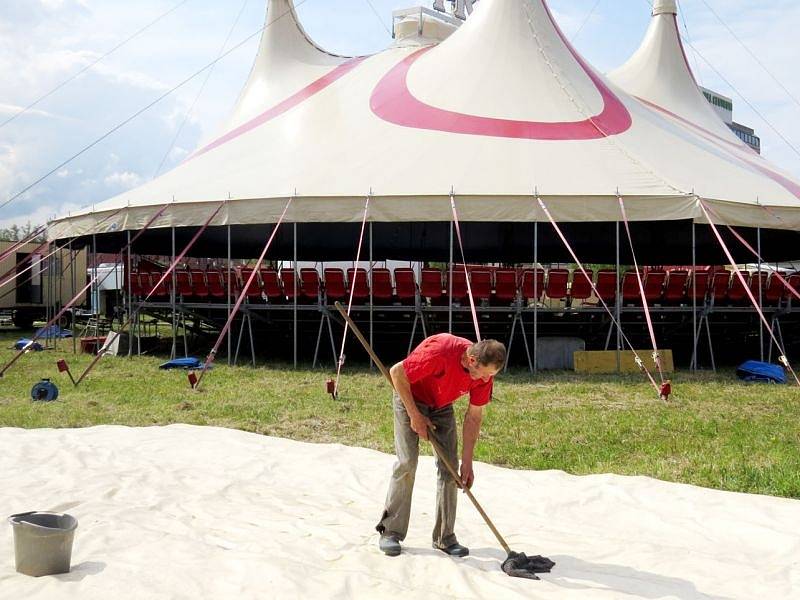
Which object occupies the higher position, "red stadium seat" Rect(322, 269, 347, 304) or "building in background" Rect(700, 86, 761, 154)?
"building in background" Rect(700, 86, 761, 154)

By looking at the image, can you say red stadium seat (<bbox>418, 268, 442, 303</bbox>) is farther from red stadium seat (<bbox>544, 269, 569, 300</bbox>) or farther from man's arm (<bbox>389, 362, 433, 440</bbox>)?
man's arm (<bbox>389, 362, 433, 440</bbox>)

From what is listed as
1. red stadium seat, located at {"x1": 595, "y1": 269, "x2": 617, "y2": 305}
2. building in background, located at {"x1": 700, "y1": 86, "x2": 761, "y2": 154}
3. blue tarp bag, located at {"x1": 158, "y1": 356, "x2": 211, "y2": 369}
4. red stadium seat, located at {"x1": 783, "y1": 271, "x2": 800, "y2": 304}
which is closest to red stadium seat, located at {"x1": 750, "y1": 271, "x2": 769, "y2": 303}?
red stadium seat, located at {"x1": 783, "y1": 271, "x2": 800, "y2": 304}

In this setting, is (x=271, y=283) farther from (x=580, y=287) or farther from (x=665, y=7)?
(x=665, y=7)

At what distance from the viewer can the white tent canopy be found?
10.2m

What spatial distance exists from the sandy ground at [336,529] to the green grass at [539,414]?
59cm

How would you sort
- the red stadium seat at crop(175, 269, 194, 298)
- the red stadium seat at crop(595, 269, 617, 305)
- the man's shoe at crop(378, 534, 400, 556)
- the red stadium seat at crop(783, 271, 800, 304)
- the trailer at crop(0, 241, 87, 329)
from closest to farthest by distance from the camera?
1. the man's shoe at crop(378, 534, 400, 556)
2. the red stadium seat at crop(595, 269, 617, 305)
3. the red stadium seat at crop(783, 271, 800, 304)
4. the red stadium seat at crop(175, 269, 194, 298)
5. the trailer at crop(0, 241, 87, 329)

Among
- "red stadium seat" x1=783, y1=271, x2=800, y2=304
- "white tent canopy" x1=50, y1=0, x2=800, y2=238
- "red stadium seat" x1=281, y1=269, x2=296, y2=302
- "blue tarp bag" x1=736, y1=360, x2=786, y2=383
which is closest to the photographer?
"blue tarp bag" x1=736, y1=360, x2=786, y2=383

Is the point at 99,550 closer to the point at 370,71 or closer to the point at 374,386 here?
the point at 374,386

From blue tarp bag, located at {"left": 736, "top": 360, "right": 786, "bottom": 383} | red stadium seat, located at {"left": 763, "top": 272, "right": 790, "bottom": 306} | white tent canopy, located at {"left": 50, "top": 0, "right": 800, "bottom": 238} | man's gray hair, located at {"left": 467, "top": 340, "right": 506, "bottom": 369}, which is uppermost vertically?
white tent canopy, located at {"left": 50, "top": 0, "right": 800, "bottom": 238}

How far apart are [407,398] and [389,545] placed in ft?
2.33

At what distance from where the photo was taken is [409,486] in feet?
12.3

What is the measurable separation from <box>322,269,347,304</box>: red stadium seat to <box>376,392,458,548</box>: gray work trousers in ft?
23.9

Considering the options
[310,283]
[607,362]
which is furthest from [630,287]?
[310,283]

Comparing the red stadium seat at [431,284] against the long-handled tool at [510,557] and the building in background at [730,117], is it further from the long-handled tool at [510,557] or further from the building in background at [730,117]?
the building in background at [730,117]
